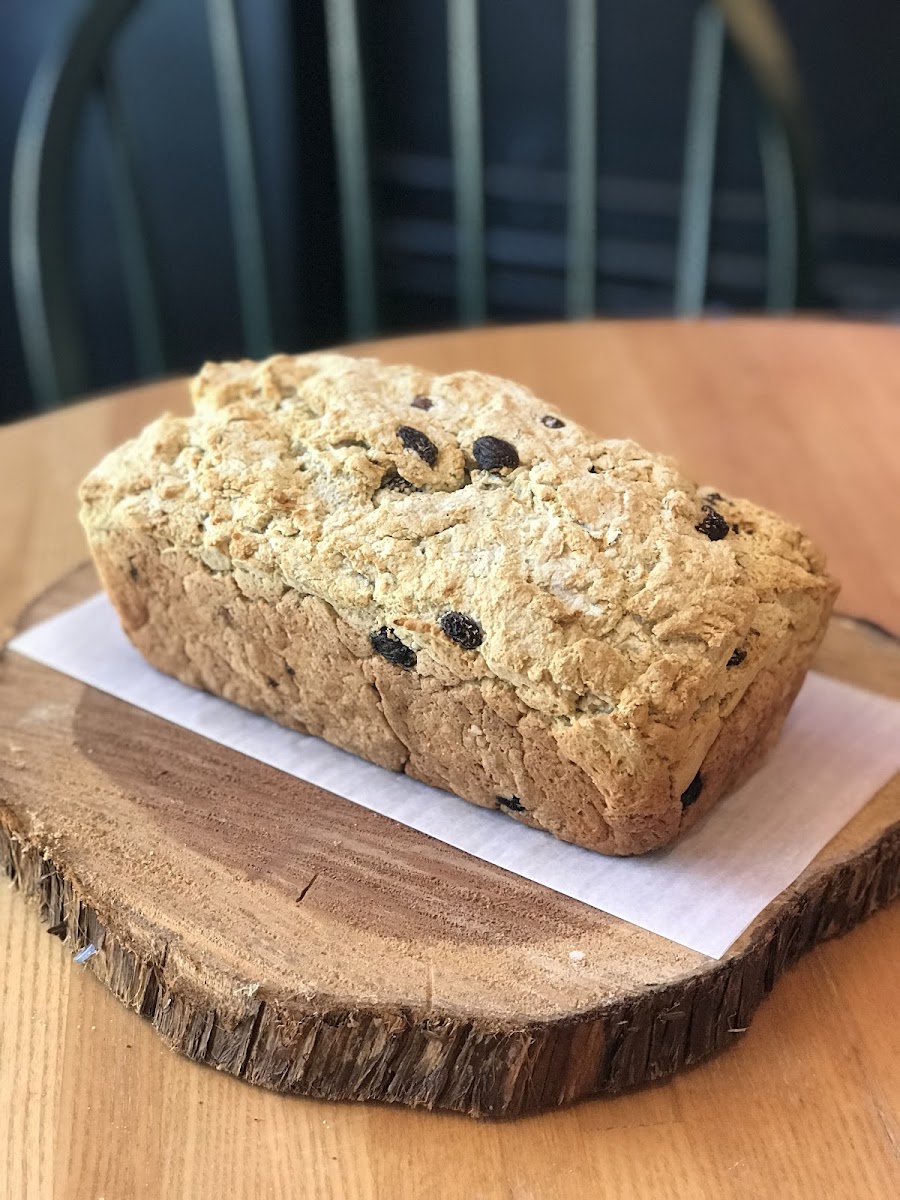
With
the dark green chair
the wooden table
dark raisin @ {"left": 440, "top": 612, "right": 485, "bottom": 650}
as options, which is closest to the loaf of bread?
dark raisin @ {"left": 440, "top": 612, "right": 485, "bottom": 650}

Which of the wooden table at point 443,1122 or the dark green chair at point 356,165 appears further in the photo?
the dark green chair at point 356,165

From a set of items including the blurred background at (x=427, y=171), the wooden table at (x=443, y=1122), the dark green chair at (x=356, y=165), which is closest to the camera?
the wooden table at (x=443, y=1122)

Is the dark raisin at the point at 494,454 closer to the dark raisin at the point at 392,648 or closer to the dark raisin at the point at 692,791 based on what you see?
the dark raisin at the point at 392,648

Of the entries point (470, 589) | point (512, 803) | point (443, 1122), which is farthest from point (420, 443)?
point (443, 1122)

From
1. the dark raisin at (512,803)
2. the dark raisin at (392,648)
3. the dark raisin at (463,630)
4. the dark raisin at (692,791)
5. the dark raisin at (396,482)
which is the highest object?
the dark raisin at (396,482)

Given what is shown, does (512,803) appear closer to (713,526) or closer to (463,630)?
(463,630)

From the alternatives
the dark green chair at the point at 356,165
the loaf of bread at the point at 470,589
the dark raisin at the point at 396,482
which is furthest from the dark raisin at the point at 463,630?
the dark green chair at the point at 356,165
